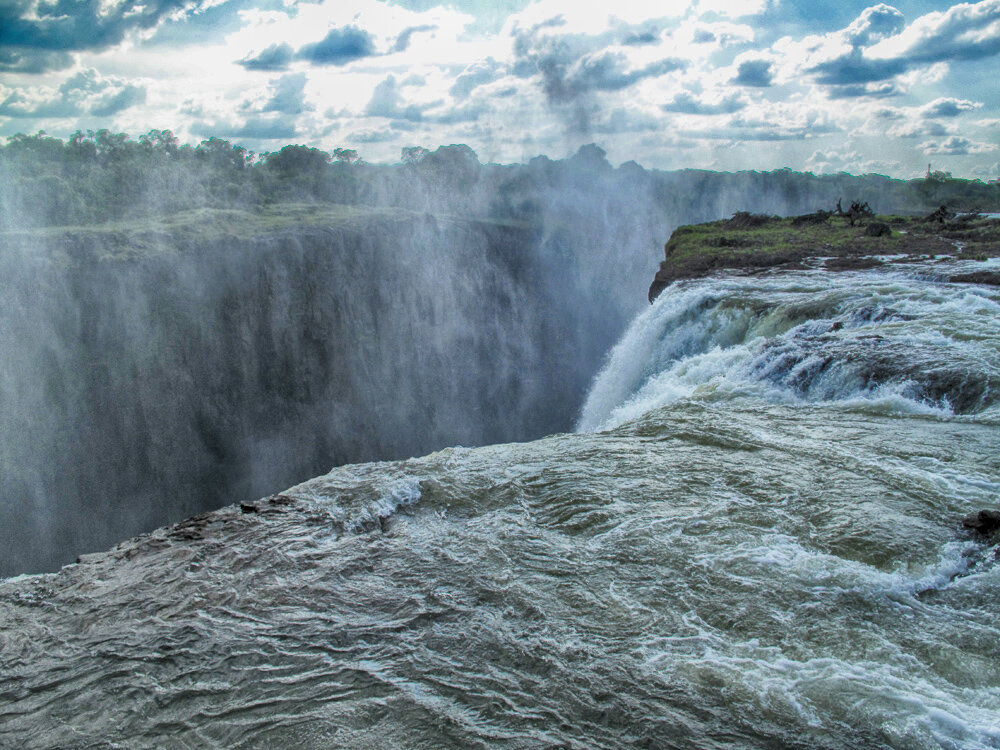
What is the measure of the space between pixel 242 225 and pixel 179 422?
12.3 meters

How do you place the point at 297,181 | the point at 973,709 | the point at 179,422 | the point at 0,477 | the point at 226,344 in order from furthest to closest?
the point at 297,181 < the point at 226,344 < the point at 179,422 < the point at 0,477 < the point at 973,709

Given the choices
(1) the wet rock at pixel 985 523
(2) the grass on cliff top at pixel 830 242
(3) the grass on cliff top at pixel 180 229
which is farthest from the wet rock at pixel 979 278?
(3) the grass on cliff top at pixel 180 229

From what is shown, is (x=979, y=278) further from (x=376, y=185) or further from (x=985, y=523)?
(x=376, y=185)

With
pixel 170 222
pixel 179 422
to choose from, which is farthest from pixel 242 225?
pixel 179 422

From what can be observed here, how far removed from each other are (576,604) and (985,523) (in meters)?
3.58

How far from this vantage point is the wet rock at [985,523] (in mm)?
5523

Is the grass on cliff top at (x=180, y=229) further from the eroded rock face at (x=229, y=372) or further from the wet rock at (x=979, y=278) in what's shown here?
the wet rock at (x=979, y=278)

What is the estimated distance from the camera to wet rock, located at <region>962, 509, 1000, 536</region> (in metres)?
5.52

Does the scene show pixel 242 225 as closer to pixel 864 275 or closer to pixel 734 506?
pixel 864 275

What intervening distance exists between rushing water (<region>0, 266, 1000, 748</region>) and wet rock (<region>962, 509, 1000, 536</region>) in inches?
5.4

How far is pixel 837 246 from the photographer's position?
67.5 feet

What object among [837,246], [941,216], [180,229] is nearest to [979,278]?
[837,246]

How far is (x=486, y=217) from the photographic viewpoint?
66750 millimetres

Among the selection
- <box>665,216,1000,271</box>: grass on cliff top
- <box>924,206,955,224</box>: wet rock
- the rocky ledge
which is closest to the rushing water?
the rocky ledge
